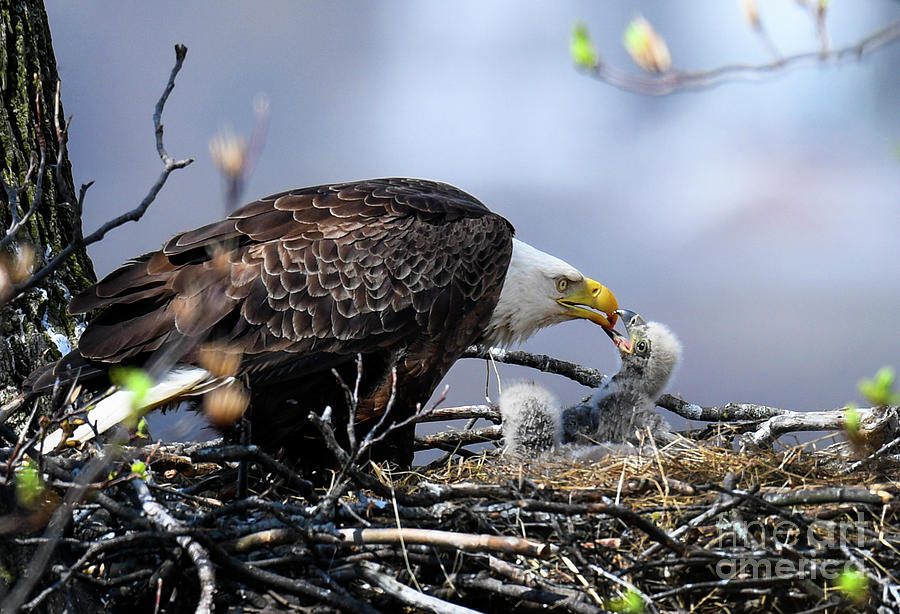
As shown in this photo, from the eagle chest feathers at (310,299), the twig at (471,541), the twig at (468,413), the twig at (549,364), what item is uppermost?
the eagle chest feathers at (310,299)

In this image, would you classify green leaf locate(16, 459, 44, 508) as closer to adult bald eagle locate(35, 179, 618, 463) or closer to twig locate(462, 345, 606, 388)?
adult bald eagle locate(35, 179, 618, 463)

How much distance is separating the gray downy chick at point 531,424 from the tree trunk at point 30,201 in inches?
85.5

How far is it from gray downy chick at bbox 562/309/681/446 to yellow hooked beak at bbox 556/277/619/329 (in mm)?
144

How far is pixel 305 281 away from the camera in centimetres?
426

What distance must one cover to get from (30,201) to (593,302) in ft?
9.58

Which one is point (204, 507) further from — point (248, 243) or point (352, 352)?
point (248, 243)

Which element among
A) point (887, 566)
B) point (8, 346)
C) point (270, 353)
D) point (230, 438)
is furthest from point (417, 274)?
point (887, 566)

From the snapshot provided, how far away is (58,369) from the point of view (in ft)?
13.1

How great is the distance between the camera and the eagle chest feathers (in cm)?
413

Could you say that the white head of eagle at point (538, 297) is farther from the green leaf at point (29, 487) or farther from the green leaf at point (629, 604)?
the green leaf at point (29, 487)

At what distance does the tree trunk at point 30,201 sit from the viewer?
445cm

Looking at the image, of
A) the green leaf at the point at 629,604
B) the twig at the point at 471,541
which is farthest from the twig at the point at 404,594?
the green leaf at the point at 629,604

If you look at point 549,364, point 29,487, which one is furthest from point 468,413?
point 29,487

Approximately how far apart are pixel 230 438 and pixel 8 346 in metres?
1.13
